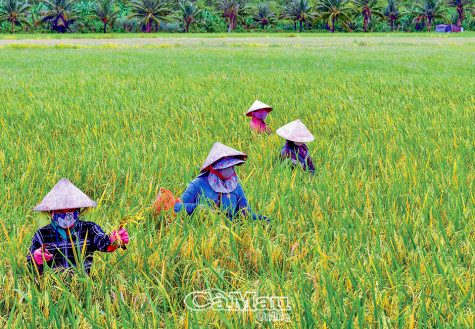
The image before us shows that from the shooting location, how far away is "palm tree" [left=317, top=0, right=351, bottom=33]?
51.5m

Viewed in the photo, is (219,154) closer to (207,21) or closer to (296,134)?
(296,134)

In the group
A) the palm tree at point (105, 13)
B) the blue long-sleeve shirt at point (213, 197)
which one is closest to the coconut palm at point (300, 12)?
the palm tree at point (105, 13)

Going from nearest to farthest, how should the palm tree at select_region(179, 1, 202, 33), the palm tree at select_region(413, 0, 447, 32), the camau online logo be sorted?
1. the camau online logo
2. the palm tree at select_region(179, 1, 202, 33)
3. the palm tree at select_region(413, 0, 447, 32)

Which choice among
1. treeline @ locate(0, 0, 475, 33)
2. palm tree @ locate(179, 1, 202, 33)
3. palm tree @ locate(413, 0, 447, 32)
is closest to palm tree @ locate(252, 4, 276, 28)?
treeline @ locate(0, 0, 475, 33)

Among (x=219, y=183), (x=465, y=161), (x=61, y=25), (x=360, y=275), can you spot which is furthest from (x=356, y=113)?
(x=61, y=25)

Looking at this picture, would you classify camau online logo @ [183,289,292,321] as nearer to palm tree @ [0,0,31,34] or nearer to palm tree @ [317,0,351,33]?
palm tree @ [0,0,31,34]

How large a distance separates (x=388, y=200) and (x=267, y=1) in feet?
248

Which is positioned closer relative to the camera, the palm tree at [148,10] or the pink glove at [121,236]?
the pink glove at [121,236]

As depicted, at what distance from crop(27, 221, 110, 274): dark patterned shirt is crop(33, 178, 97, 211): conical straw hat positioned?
0.49ft

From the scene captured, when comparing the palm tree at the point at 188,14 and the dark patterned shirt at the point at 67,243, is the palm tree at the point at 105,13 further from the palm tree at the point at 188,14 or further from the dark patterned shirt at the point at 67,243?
the dark patterned shirt at the point at 67,243

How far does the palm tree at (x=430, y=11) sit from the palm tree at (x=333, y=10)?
29.5 ft

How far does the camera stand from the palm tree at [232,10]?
52156 mm

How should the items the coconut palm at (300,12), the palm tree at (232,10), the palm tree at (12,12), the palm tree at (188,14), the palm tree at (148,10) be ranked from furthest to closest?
the coconut palm at (300,12) < the palm tree at (232,10) < the palm tree at (188,14) < the palm tree at (148,10) < the palm tree at (12,12)

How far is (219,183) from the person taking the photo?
77.2 inches
